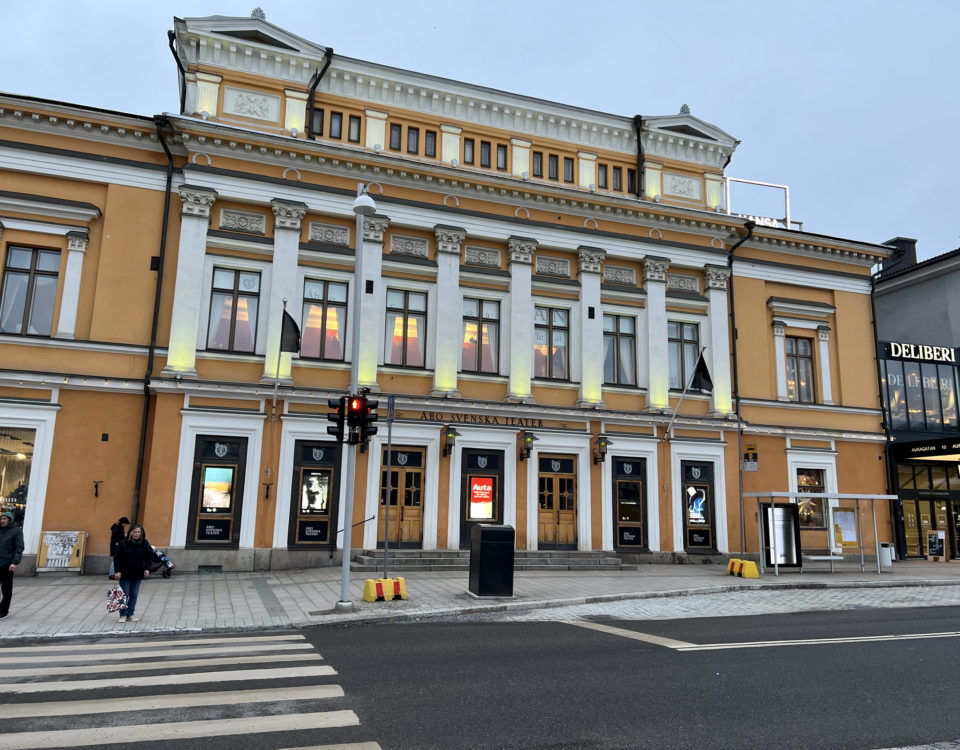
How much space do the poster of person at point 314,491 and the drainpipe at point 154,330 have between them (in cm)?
450

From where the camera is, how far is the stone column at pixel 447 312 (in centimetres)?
2217

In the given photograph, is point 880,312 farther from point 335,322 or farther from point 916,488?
point 335,322

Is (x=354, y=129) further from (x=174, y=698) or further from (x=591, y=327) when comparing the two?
(x=174, y=698)

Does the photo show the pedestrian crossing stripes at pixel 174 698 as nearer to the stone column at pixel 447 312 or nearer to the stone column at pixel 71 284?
the stone column at pixel 71 284

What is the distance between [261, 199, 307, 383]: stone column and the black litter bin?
9.02 m

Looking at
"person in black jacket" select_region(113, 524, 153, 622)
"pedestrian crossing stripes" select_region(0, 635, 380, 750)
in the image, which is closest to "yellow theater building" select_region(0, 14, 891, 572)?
"person in black jacket" select_region(113, 524, 153, 622)

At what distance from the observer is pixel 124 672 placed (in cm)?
802

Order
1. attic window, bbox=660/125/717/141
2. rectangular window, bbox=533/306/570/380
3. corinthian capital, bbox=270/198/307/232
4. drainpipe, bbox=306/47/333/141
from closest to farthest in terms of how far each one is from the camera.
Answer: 1. corinthian capital, bbox=270/198/307/232
2. drainpipe, bbox=306/47/333/141
3. rectangular window, bbox=533/306/570/380
4. attic window, bbox=660/125/717/141

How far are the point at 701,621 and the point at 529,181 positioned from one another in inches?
626

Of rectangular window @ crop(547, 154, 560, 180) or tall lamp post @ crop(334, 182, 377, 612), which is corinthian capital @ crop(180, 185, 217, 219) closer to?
tall lamp post @ crop(334, 182, 377, 612)

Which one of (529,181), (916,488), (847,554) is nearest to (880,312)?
(916,488)

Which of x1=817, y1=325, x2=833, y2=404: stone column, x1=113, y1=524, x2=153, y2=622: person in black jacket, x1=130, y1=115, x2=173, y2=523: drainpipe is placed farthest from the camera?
x1=817, y1=325, x2=833, y2=404: stone column

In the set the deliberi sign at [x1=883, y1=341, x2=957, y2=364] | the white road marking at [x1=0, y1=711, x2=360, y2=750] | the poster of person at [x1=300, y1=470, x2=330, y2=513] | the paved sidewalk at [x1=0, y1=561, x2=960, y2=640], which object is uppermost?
the deliberi sign at [x1=883, y1=341, x2=957, y2=364]

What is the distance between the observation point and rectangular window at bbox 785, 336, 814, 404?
89.1 ft
